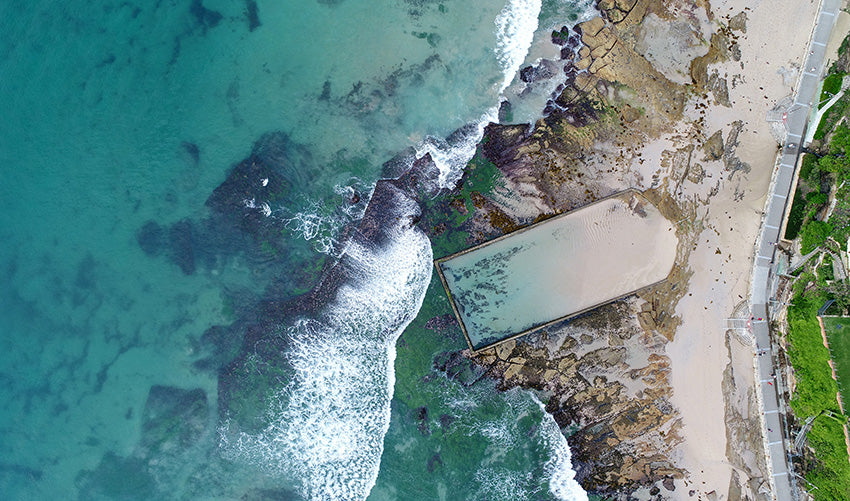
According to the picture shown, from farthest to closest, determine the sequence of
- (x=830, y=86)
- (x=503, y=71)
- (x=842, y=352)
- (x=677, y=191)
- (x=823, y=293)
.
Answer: (x=503, y=71)
(x=677, y=191)
(x=830, y=86)
(x=823, y=293)
(x=842, y=352)

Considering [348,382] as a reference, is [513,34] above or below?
above

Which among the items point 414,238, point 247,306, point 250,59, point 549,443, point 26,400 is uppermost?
point 250,59

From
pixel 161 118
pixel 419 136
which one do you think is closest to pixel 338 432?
pixel 419 136

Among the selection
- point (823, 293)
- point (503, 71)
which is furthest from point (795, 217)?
point (503, 71)

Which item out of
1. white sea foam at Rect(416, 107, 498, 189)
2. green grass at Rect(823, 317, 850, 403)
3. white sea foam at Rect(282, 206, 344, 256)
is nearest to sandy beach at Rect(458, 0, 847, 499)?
white sea foam at Rect(416, 107, 498, 189)

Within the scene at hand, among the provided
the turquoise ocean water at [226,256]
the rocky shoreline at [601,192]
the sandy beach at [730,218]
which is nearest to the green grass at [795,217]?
the sandy beach at [730,218]

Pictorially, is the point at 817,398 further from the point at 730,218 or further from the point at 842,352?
the point at 730,218

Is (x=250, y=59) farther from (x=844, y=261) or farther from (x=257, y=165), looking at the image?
(x=844, y=261)

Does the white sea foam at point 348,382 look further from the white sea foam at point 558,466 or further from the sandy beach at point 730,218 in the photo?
the sandy beach at point 730,218
